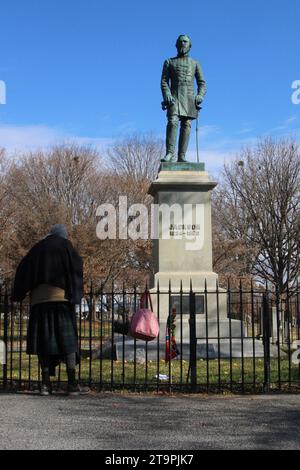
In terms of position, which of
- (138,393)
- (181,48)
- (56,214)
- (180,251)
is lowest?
(138,393)

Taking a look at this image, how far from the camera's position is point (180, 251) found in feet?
44.7

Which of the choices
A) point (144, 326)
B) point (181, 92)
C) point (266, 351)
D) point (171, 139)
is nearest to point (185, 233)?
point (171, 139)

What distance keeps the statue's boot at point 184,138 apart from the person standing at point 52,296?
7.60 m

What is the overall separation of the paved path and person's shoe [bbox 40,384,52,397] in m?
0.20

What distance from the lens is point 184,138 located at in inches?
573

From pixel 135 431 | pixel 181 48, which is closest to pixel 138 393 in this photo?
pixel 135 431

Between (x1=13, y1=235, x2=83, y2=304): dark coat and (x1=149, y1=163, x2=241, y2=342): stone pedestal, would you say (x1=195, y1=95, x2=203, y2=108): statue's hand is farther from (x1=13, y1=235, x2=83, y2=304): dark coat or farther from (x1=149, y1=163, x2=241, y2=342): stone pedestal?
(x1=13, y1=235, x2=83, y2=304): dark coat

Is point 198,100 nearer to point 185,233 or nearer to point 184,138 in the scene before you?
point 184,138

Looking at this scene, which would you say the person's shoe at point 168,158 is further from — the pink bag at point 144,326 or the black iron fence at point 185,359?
the pink bag at point 144,326

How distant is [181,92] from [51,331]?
345 inches

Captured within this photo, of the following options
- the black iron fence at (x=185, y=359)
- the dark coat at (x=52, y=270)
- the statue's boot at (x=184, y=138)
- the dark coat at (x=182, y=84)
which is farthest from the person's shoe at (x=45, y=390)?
the dark coat at (x=182, y=84)

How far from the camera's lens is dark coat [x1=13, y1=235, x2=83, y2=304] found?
7.26 m
